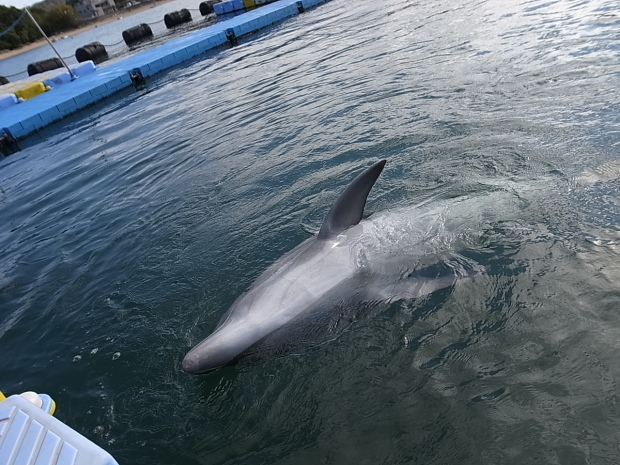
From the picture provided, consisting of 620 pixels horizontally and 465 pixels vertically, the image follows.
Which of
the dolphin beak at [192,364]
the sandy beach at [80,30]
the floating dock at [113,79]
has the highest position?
the sandy beach at [80,30]

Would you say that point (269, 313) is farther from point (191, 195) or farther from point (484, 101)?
point (484, 101)

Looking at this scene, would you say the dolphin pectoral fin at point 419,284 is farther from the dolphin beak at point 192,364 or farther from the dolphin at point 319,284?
the dolphin beak at point 192,364

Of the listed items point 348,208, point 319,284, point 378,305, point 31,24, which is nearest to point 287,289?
point 319,284

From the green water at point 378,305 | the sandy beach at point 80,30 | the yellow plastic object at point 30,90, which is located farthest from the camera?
the sandy beach at point 80,30

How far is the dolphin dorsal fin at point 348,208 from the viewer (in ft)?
15.4

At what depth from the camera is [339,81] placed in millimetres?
12703

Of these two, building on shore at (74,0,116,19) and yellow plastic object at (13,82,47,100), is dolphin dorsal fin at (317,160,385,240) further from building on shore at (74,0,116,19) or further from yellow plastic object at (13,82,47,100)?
building on shore at (74,0,116,19)

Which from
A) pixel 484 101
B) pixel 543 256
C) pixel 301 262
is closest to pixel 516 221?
pixel 543 256

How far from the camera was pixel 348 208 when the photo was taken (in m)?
4.87

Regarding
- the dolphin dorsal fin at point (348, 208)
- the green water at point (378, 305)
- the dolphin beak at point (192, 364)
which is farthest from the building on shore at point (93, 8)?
the dolphin beak at point (192, 364)

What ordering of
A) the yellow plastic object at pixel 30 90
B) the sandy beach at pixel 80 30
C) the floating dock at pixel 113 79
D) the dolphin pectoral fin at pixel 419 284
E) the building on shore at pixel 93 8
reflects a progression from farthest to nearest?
the building on shore at pixel 93 8
the sandy beach at pixel 80 30
the yellow plastic object at pixel 30 90
the floating dock at pixel 113 79
the dolphin pectoral fin at pixel 419 284

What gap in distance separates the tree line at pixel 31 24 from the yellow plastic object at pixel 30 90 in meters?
60.9

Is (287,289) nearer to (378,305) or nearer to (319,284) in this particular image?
(319,284)

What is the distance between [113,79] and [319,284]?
787 inches
